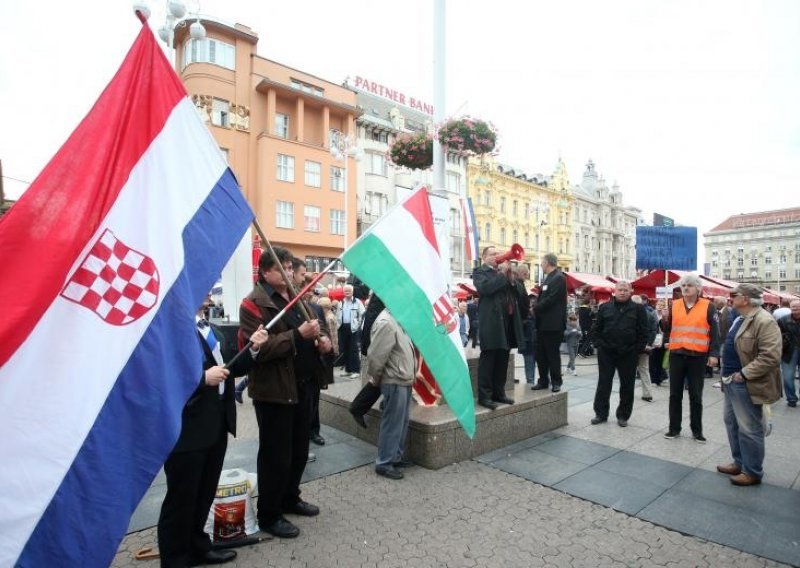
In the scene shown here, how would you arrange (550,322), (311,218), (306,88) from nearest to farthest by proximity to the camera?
(550,322) < (311,218) < (306,88)

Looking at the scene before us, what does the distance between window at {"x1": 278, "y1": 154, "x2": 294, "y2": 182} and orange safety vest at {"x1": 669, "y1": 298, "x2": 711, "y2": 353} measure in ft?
98.9

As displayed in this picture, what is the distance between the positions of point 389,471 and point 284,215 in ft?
98.3

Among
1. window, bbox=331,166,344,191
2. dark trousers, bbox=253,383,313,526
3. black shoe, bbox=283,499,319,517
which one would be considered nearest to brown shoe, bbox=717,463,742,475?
black shoe, bbox=283,499,319,517

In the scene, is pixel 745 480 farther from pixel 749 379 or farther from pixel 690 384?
pixel 690 384

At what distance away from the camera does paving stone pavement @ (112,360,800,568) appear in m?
3.63

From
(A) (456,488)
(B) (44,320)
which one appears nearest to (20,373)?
(B) (44,320)

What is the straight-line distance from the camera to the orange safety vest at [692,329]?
6555 millimetres

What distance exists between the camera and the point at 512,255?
6.39 metres

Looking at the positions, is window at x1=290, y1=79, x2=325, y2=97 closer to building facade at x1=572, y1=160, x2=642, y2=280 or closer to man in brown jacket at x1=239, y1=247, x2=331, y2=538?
man in brown jacket at x1=239, y1=247, x2=331, y2=538

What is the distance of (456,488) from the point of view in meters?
4.94

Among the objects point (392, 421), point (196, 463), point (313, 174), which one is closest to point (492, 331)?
point (392, 421)

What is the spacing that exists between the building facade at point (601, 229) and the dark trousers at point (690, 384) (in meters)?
69.8

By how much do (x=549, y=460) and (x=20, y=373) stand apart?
5.36 metres

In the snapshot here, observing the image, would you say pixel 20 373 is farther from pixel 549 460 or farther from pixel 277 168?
A: pixel 277 168
